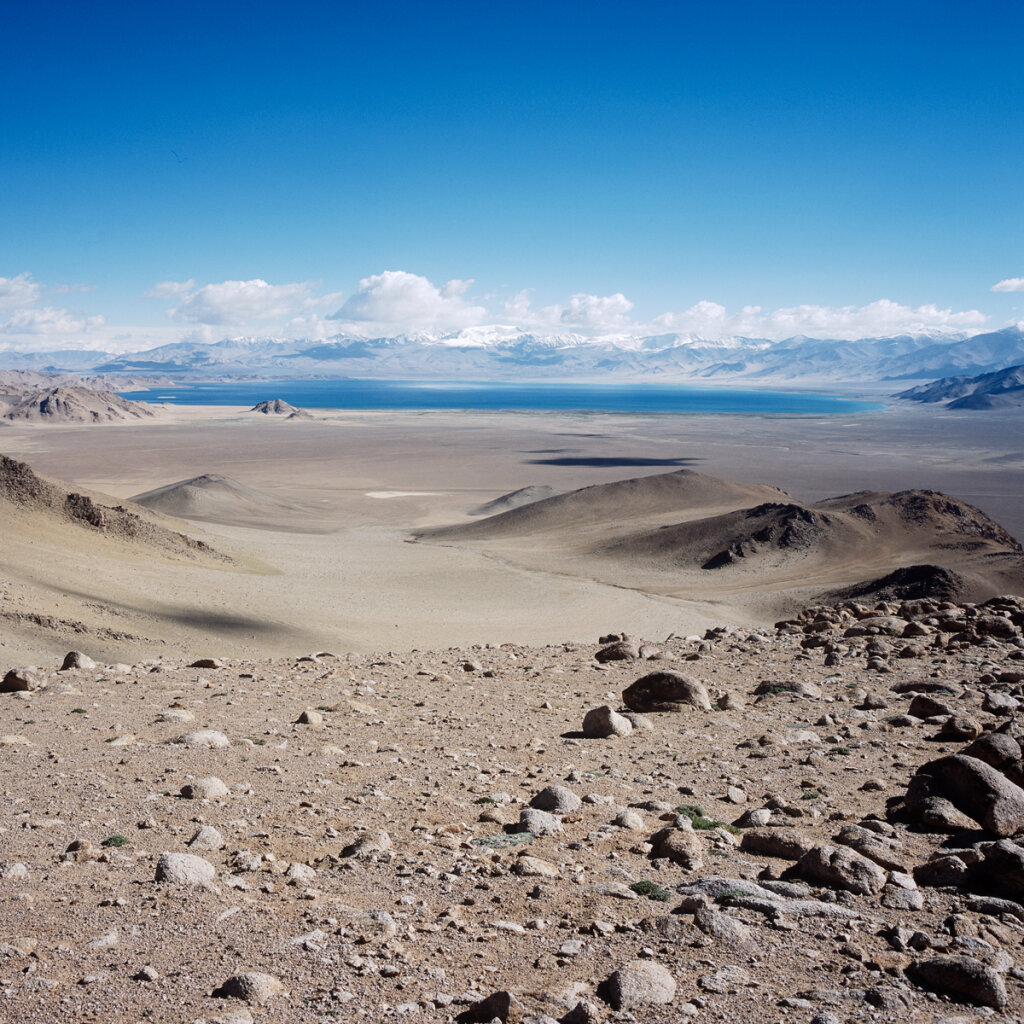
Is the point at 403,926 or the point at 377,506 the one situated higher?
the point at 403,926

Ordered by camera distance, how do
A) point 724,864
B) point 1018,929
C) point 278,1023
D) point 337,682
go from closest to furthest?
point 278,1023 → point 1018,929 → point 724,864 → point 337,682

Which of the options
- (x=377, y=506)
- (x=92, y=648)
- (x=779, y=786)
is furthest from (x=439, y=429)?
(x=779, y=786)

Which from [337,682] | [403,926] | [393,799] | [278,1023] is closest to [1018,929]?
[403,926]

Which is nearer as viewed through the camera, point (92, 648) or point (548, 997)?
point (548, 997)

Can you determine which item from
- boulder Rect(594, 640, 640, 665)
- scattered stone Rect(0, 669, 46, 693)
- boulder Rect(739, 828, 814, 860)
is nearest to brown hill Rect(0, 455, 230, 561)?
scattered stone Rect(0, 669, 46, 693)

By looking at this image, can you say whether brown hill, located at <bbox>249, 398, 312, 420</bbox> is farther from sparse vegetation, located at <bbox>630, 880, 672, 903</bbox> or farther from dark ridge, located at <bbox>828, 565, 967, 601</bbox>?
sparse vegetation, located at <bbox>630, 880, 672, 903</bbox>

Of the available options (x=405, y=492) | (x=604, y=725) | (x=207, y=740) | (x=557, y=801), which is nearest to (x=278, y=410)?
(x=405, y=492)

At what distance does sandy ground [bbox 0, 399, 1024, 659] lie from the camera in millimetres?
23031

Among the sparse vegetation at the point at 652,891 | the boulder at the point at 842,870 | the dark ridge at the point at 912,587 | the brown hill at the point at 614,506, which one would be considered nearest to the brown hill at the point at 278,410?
the brown hill at the point at 614,506

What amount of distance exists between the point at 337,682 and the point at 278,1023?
8.31m

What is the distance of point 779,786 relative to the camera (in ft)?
24.8

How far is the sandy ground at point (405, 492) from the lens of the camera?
23.0 meters

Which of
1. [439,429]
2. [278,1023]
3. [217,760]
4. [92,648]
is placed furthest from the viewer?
[439,429]

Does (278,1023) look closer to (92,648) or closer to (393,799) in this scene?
(393,799)
